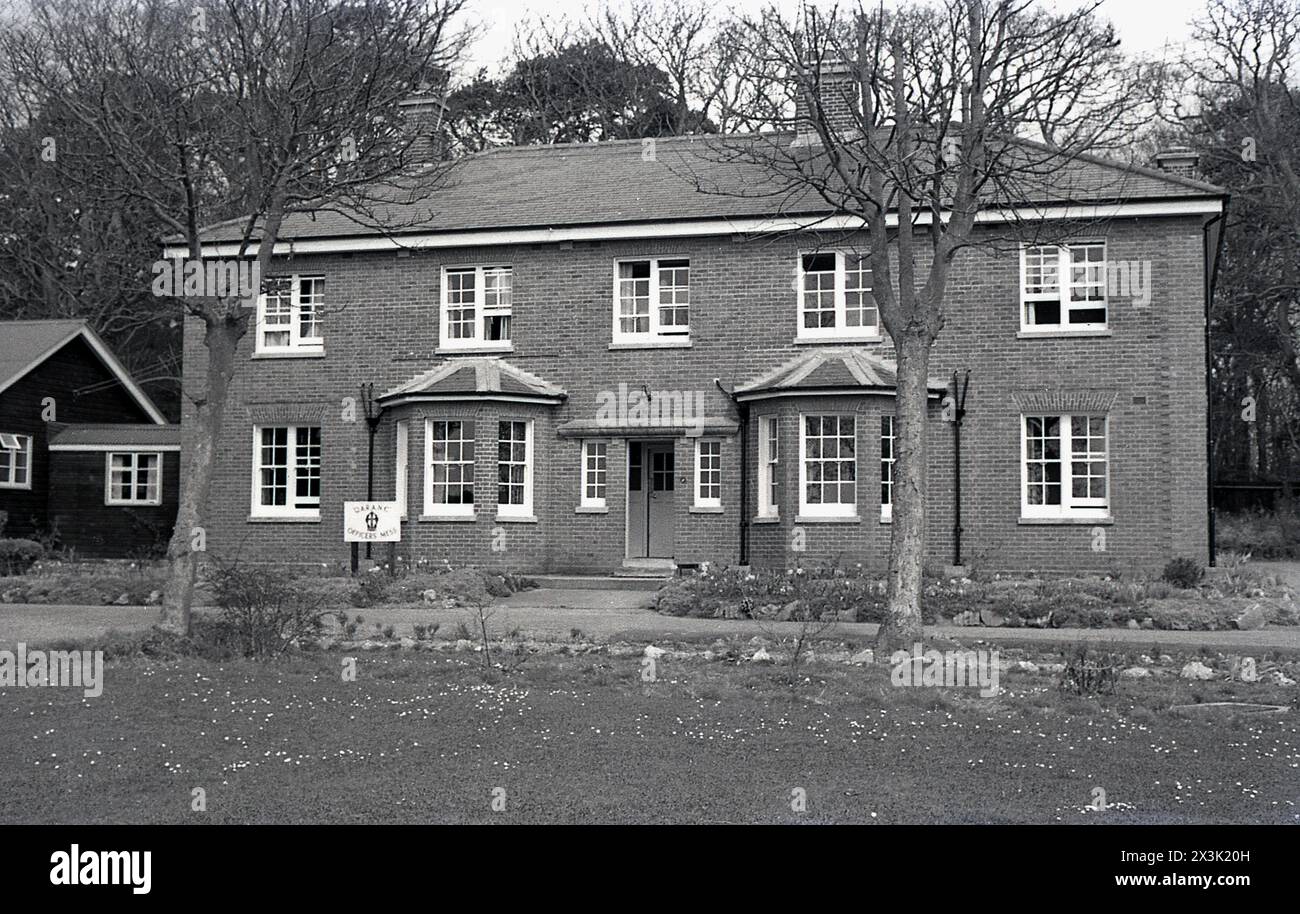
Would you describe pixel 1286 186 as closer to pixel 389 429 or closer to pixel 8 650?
pixel 389 429

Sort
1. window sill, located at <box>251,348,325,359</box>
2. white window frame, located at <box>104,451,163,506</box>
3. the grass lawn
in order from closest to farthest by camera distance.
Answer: the grass lawn, window sill, located at <box>251,348,325,359</box>, white window frame, located at <box>104,451,163,506</box>

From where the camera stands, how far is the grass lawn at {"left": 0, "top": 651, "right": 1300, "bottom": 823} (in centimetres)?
739

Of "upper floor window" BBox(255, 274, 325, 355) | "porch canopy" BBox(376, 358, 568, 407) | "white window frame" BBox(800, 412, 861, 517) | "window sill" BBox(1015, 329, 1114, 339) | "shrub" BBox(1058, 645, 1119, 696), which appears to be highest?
"upper floor window" BBox(255, 274, 325, 355)

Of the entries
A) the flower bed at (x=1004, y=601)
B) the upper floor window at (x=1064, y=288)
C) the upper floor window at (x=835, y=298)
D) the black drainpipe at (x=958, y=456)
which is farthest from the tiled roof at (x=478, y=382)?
the upper floor window at (x=1064, y=288)

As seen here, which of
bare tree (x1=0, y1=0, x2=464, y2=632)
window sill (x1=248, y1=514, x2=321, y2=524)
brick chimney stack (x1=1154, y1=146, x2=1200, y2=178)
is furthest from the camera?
brick chimney stack (x1=1154, y1=146, x2=1200, y2=178)

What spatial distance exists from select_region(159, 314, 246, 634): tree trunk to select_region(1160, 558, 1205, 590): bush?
540 inches

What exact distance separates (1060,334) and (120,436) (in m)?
20.3

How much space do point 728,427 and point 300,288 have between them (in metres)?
8.72

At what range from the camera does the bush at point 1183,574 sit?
20344 mm

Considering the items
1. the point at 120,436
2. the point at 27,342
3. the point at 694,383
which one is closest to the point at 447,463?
the point at 694,383

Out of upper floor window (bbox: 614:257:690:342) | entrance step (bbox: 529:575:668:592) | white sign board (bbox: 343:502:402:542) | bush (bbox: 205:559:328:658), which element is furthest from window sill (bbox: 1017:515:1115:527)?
bush (bbox: 205:559:328:658)

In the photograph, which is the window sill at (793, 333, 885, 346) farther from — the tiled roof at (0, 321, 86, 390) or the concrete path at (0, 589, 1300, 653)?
the tiled roof at (0, 321, 86, 390)

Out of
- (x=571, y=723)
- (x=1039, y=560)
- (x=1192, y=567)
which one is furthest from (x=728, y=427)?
(x=571, y=723)

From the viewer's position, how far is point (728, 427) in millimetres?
23750
